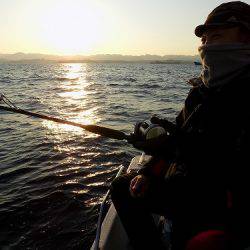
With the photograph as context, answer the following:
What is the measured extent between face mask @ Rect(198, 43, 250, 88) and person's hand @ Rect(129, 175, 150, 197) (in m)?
1.20

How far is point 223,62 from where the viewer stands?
3.56 metres

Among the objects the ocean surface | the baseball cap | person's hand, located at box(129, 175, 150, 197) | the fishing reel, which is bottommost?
the ocean surface

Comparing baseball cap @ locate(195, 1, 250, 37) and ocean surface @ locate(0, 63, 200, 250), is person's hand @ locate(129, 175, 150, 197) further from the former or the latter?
ocean surface @ locate(0, 63, 200, 250)

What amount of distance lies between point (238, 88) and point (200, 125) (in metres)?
0.50

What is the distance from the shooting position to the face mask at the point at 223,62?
3472mm

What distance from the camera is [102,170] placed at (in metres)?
10.2

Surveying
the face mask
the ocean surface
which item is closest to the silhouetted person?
A: the face mask

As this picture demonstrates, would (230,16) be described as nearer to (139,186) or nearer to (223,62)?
(223,62)

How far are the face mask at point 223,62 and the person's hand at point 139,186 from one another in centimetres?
120

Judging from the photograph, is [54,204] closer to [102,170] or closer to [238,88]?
[102,170]

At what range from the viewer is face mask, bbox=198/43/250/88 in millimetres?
3472

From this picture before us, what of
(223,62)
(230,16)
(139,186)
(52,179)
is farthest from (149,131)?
(52,179)

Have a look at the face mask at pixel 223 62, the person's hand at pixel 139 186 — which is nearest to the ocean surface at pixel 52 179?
the person's hand at pixel 139 186

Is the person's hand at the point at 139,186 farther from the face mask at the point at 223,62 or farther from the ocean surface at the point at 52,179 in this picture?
the ocean surface at the point at 52,179
